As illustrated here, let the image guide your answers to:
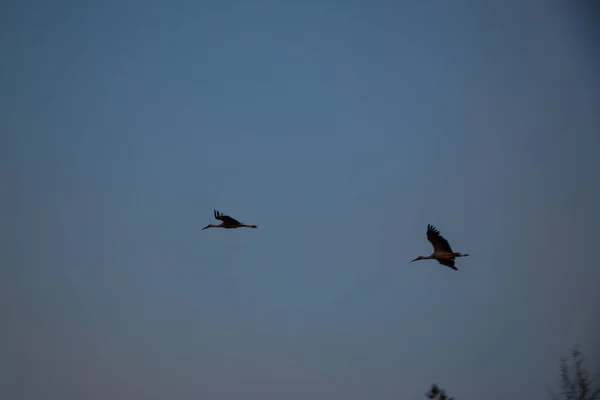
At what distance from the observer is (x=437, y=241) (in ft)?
115

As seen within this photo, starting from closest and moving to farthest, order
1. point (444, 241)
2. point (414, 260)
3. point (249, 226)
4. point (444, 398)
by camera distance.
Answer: point (444, 398), point (444, 241), point (414, 260), point (249, 226)

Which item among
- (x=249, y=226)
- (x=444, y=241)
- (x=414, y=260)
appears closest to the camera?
(x=444, y=241)

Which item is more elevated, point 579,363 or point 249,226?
point 249,226

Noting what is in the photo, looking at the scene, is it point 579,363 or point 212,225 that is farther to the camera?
point 212,225

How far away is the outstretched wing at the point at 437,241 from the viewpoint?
114ft

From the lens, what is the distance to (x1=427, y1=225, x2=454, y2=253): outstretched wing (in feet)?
114

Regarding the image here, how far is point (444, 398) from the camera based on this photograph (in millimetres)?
26828

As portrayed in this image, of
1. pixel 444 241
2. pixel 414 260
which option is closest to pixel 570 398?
pixel 444 241

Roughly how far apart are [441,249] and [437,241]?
896 mm

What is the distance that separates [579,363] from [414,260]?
13336 millimetres

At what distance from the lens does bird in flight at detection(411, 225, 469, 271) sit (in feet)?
114

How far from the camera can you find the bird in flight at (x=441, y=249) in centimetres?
3469

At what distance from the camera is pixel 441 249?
3566 centimetres

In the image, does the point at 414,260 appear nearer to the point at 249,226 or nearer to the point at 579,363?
the point at 249,226
